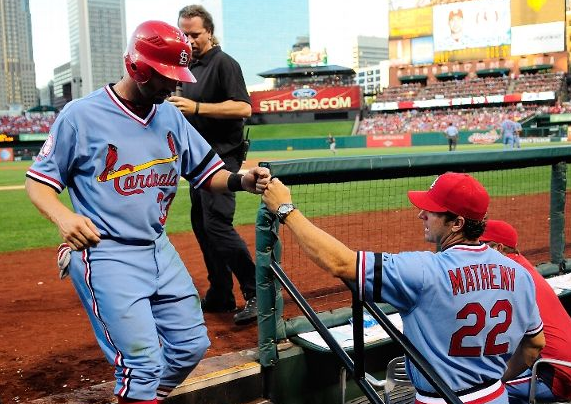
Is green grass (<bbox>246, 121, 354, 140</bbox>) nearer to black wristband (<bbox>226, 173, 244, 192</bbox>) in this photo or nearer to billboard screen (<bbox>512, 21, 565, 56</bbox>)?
billboard screen (<bbox>512, 21, 565, 56</bbox>)

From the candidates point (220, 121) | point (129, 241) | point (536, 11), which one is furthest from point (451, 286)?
point (536, 11)

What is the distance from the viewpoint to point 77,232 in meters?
2.12

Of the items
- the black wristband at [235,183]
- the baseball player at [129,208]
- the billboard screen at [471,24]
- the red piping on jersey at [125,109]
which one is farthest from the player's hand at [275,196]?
the billboard screen at [471,24]

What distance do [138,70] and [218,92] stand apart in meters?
1.68

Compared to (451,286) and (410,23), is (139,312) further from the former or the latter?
(410,23)

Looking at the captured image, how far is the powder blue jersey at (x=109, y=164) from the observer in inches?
91.0

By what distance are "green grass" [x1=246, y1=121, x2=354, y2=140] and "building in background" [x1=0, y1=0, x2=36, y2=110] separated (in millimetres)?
119942

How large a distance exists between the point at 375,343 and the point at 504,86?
2494 inches

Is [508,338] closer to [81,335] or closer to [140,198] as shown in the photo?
[140,198]

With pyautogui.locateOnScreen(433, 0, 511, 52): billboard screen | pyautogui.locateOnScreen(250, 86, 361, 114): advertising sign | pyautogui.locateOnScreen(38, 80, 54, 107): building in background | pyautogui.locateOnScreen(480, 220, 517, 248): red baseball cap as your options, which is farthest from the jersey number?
pyautogui.locateOnScreen(38, 80, 54, 107): building in background

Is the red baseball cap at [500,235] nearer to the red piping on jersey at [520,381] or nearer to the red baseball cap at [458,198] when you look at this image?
the red piping on jersey at [520,381]

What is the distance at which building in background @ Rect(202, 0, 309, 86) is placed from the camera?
125 metres

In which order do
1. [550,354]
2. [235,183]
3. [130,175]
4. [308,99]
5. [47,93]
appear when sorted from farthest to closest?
[47,93]
[308,99]
[550,354]
[235,183]
[130,175]

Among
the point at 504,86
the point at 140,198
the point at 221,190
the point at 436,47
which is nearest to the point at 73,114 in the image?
the point at 140,198
